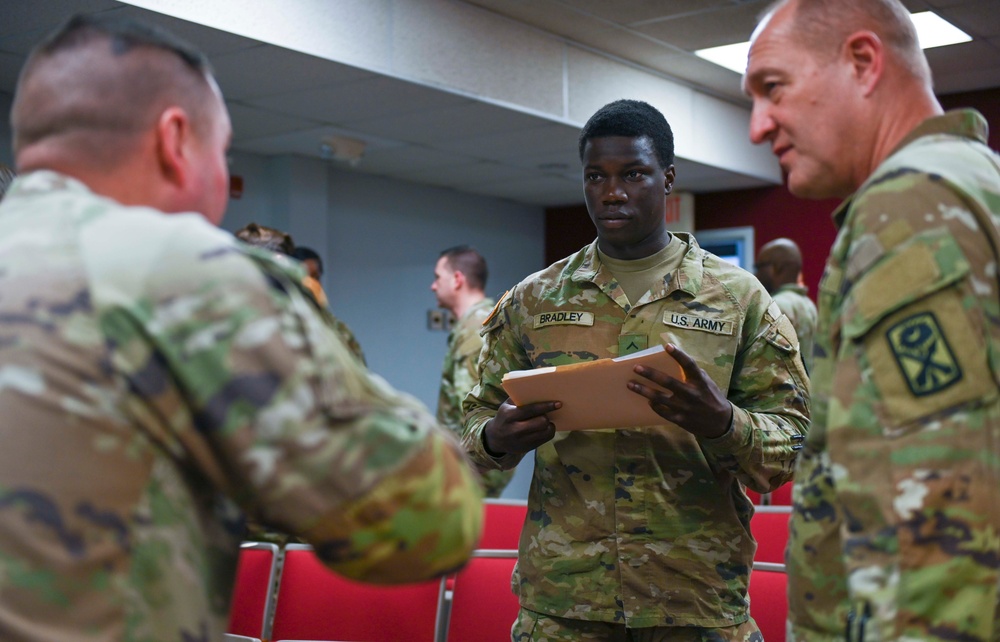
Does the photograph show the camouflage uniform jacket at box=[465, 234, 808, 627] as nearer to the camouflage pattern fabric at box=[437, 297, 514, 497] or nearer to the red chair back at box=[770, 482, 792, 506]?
the red chair back at box=[770, 482, 792, 506]

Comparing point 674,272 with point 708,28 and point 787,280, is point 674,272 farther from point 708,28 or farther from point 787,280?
point 708,28

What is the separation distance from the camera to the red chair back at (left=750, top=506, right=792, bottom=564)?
2990 mm

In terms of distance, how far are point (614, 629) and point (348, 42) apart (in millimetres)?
3405

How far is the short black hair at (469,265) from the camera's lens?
547cm

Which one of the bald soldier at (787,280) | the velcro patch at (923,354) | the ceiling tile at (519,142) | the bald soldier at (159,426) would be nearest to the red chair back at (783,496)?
the bald soldier at (787,280)

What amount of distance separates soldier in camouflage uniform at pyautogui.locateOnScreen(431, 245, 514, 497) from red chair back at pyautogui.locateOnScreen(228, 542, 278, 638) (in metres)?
1.63

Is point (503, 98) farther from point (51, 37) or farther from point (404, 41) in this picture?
point (51, 37)

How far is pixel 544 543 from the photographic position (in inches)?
82.7

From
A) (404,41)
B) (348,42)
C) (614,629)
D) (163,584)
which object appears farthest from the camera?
(404,41)

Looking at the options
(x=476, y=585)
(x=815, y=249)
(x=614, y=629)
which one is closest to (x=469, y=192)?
(x=815, y=249)

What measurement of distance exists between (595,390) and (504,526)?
153cm

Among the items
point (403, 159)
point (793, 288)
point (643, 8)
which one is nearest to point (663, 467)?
point (793, 288)

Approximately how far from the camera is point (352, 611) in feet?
8.88

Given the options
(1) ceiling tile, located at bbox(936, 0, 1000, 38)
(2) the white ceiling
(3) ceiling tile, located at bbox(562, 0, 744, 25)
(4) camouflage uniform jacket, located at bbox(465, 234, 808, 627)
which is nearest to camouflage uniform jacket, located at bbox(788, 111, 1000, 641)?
(4) camouflage uniform jacket, located at bbox(465, 234, 808, 627)
